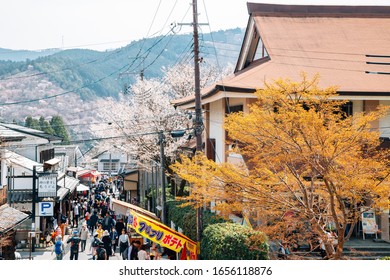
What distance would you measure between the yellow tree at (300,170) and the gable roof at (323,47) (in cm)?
257

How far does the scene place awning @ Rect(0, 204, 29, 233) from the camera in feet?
49.2

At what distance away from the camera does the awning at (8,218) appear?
1501cm

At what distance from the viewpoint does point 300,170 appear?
11.3m

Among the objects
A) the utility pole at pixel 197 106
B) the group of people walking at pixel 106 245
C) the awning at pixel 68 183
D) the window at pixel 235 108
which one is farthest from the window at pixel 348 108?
the awning at pixel 68 183

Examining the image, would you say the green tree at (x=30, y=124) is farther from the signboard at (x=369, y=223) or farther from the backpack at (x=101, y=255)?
the signboard at (x=369, y=223)

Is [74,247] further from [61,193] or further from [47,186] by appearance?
[61,193]

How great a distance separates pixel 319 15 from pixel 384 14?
207 centimetres

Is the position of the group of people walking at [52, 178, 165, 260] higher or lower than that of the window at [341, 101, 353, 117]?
lower

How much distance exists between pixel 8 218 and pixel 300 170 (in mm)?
9010

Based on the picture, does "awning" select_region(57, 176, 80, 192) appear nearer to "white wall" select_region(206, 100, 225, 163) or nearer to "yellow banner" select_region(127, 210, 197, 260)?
"white wall" select_region(206, 100, 225, 163)

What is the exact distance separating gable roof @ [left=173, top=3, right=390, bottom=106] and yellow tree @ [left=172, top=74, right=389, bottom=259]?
Answer: 8.44 feet

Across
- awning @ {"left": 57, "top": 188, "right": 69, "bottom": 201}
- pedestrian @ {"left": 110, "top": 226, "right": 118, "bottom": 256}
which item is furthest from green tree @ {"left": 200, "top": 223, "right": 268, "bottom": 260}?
awning @ {"left": 57, "top": 188, "right": 69, "bottom": 201}

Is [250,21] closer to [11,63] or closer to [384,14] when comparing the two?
[384,14]
